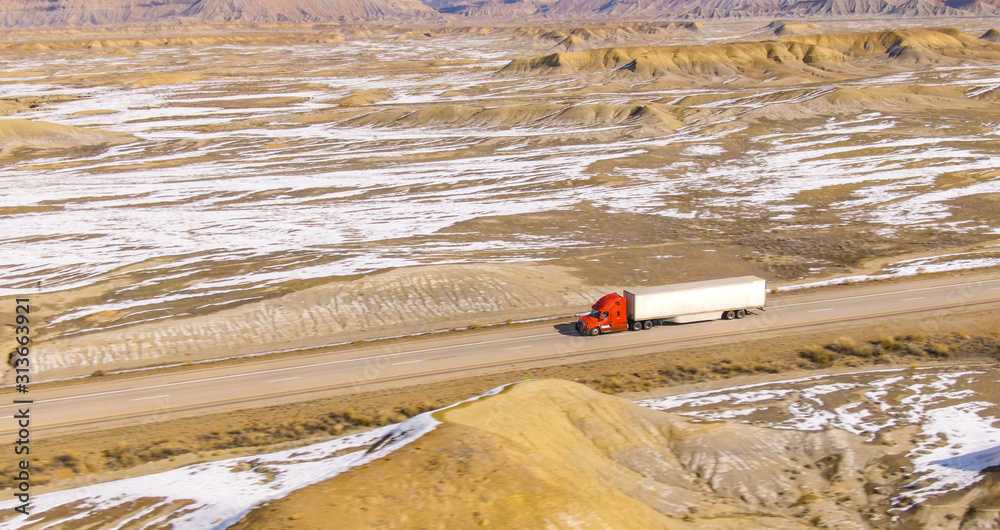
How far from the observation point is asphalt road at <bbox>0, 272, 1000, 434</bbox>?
2398 cm

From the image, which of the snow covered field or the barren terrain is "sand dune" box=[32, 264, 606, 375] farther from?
the snow covered field

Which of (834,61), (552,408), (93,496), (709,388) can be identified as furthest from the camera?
(834,61)

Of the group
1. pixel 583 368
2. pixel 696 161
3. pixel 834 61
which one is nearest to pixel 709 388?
pixel 583 368

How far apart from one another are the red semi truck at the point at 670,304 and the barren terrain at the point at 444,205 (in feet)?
10.1

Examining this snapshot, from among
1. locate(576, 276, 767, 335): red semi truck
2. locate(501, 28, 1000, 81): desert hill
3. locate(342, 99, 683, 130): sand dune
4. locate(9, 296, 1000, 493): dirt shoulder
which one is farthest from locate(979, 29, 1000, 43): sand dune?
locate(576, 276, 767, 335): red semi truck

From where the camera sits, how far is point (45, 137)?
80.8 metres

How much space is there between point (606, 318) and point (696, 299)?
3.50 meters

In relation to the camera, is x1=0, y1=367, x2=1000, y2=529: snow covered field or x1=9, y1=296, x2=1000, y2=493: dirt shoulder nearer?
x1=0, y1=367, x2=1000, y2=529: snow covered field

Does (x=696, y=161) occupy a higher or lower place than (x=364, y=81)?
lower

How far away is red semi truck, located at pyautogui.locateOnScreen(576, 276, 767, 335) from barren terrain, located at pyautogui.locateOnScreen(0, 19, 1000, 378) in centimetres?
308

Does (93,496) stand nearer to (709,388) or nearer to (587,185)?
(709,388)

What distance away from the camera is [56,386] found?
84.6 feet

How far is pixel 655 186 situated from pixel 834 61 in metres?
101

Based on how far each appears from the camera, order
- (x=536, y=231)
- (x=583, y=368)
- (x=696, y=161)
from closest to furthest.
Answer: (x=583, y=368)
(x=536, y=231)
(x=696, y=161)
